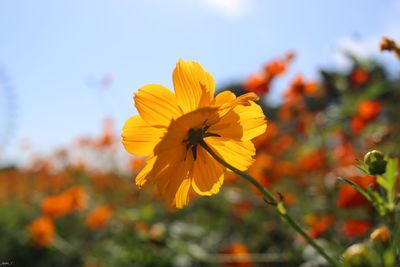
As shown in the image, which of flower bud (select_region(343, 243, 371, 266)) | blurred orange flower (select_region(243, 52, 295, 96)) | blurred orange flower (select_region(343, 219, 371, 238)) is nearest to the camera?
flower bud (select_region(343, 243, 371, 266))

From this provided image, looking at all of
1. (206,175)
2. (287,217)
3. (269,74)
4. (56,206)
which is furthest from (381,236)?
(56,206)

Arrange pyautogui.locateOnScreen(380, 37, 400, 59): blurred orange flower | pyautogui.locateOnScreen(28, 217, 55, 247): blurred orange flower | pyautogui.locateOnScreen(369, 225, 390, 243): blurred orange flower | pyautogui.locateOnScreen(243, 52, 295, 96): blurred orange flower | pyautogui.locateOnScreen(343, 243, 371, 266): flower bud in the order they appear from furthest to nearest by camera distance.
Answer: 1. pyautogui.locateOnScreen(28, 217, 55, 247): blurred orange flower
2. pyautogui.locateOnScreen(243, 52, 295, 96): blurred orange flower
3. pyautogui.locateOnScreen(380, 37, 400, 59): blurred orange flower
4. pyautogui.locateOnScreen(369, 225, 390, 243): blurred orange flower
5. pyautogui.locateOnScreen(343, 243, 371, 266): flower bud

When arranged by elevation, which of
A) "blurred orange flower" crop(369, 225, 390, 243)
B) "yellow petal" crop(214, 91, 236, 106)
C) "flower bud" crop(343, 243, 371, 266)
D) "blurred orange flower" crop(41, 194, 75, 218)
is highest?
"blurred orange flower" crop(41, 194, 75, 218)

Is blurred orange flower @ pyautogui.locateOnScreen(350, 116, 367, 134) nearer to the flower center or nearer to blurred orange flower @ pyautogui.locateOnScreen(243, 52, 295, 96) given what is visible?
blurred orange flower @ pyautogui.locateOnScreen(243, 52, 295, 96)

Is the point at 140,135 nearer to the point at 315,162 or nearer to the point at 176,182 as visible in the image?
the point at 176,182

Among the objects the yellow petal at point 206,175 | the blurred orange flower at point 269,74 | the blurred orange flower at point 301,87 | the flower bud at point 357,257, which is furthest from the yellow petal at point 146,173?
the blurred orange flower at point 301,87

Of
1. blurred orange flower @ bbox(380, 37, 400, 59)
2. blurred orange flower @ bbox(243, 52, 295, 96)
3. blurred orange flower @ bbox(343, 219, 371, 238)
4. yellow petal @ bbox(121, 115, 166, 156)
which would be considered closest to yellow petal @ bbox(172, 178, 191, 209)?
yellow petal @ bbox(121, 115, 166, 156)
